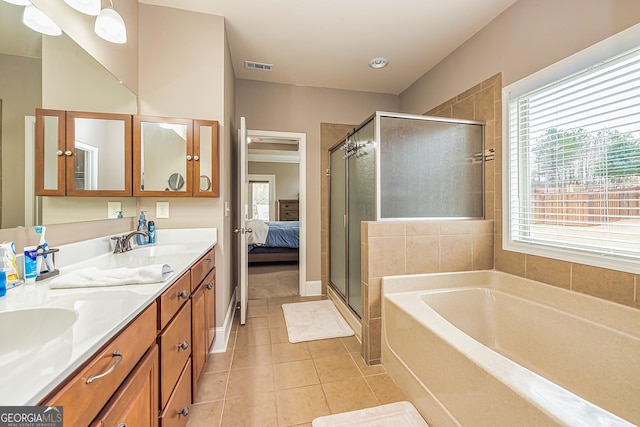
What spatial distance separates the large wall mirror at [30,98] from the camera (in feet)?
3.24

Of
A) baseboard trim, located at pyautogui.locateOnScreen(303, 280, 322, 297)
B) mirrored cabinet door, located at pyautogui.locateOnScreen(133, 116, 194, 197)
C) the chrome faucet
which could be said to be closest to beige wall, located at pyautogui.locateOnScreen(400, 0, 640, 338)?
baseboard trim, located at pyautogui.locateOnScreen(303, 280, 322, 297)

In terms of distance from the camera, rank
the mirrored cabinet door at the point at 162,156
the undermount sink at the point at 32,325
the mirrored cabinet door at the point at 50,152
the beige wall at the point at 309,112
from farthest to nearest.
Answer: the beige wall at the point at 309,112
the mirrored cabinet door at the point at 162,156
the mirrored cabinet door at the point at 50,152
the undermount sink at the point at 32,325

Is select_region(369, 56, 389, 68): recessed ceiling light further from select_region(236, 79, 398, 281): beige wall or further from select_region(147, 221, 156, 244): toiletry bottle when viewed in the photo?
select_region(147, 221, 156, 244): toiletry bottle

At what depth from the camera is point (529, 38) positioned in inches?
71.1

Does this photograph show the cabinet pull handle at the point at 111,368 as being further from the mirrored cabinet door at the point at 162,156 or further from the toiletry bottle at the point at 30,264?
the mirrored cabinet door at the point at 162,156

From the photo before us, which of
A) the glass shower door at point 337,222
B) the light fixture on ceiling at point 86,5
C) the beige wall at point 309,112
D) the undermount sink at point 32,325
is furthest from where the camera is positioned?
the beige wall at point 309,112

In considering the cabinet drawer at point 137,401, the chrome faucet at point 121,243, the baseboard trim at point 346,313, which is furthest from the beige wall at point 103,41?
the baseboard trim at point 346,313

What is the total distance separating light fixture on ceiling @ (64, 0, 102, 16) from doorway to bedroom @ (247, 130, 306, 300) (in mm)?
1731

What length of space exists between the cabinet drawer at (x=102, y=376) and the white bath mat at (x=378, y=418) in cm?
102

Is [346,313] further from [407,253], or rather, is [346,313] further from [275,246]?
[275,246]

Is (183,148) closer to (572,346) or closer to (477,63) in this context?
(477,63)

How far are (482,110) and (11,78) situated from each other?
2.82 metres

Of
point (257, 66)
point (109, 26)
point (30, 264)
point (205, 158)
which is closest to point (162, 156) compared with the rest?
point (205, 158)

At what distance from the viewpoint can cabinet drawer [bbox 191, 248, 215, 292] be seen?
4.79 ft
